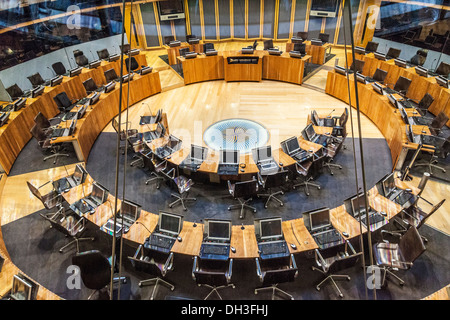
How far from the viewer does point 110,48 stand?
15.4 meters

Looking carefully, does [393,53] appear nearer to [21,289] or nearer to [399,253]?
[399,253]

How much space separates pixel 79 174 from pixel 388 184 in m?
7.18

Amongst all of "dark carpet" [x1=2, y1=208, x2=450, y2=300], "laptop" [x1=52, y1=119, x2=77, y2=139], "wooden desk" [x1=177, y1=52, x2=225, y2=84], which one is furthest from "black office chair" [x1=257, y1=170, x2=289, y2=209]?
"wooden desk" [x1=177, y1=52, x2=225, y2=84]

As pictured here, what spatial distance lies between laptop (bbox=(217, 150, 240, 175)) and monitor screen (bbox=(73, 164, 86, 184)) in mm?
3251

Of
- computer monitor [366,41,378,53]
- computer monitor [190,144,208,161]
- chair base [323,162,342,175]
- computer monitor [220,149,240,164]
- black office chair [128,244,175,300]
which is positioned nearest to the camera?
black office chair [128,244,175,300]

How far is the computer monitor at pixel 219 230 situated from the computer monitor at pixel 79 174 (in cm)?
347

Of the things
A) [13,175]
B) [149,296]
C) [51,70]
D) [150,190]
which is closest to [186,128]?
[150,190]

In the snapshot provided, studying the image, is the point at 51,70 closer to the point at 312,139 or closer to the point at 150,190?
the point at 150,190

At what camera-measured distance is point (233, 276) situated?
620cm

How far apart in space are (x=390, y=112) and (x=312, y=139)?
2745 mm

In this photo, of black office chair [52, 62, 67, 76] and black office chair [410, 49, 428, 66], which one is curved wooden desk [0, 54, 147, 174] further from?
black office chair [410, 49, 428, 66]

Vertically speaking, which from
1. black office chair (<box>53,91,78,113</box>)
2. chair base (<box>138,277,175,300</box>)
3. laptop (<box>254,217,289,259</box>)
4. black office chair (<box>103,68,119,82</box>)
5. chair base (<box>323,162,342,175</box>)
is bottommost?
chair base (<box>138,277,175,300</box>)

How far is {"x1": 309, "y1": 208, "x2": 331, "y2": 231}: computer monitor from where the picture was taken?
6.10 meters

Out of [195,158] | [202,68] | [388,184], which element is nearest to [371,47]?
[202,68]
